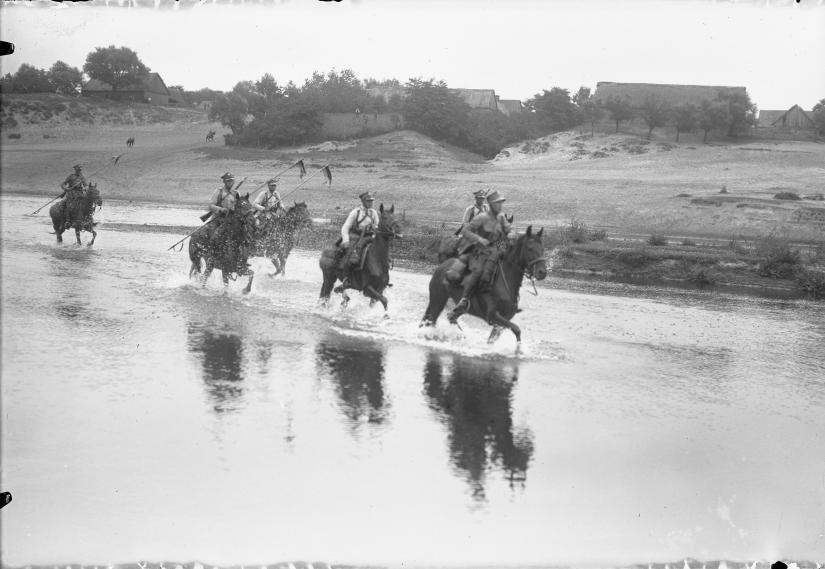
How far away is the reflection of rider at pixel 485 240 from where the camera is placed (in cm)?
1498

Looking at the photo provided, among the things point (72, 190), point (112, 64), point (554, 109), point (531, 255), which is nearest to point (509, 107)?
point (554, 109)

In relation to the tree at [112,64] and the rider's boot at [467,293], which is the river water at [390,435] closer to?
the rider's boot at [467,293]

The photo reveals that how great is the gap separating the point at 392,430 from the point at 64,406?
374cm

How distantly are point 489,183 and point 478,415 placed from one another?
29649mm

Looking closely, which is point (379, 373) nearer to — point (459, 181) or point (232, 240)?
point (232, 240)

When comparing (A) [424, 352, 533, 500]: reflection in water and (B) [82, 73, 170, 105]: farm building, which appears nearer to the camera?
(A) [424, 352, 533, 500]: reflection in water

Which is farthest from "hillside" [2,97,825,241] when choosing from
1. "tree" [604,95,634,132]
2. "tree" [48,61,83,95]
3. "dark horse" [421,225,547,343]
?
"dark horse" [421,225,547,343]

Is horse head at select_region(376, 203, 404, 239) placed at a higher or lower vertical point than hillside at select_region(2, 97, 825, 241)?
lower

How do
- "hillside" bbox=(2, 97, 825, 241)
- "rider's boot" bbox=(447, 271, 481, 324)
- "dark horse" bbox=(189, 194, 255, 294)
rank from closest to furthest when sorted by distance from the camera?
"rider's boot" bbox=(447, 271, 481, 324), "dark horse" bbox=(189, 194, 255, 294), "hillside" bbox=(2, 97, 825, 241)

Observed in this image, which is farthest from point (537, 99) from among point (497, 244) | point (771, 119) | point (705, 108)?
point (497, 244)

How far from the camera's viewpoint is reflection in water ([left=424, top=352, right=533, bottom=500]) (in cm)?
928

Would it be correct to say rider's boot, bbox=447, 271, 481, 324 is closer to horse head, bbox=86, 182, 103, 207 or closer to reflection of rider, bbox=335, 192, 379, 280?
reflection of rider, bbox=335, 192, 379, 280

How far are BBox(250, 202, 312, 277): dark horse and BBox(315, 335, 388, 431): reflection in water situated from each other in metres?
6.35

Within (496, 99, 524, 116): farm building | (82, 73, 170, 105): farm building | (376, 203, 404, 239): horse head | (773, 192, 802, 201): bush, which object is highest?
(496, 99, 524, 116): farm building
